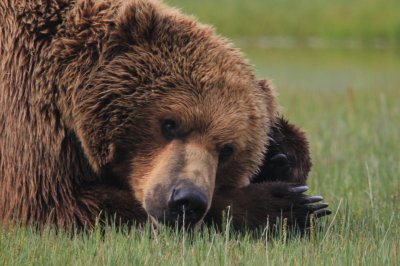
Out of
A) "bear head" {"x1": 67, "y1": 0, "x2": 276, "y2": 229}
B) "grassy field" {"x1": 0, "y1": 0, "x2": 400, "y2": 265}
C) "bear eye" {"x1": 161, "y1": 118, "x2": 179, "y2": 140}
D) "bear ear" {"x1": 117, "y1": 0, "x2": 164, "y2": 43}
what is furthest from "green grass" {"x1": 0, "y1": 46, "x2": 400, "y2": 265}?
"bear ear" {"x1": 117, "y1": 0, "x2": 164, "y2": 43}

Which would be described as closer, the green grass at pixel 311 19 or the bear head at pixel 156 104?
the bear head at pixel 156 104

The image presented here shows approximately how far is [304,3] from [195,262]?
2623 centimetres

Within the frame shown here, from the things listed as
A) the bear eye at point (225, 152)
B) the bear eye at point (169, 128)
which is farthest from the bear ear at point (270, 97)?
the bear eye at point (169, 128)

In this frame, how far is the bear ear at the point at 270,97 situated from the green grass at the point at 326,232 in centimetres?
67

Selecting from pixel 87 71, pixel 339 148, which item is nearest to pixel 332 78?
pixel 339 148

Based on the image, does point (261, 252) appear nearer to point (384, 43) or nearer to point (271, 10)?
point (384, 43)

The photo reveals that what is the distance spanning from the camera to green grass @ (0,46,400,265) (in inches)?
140

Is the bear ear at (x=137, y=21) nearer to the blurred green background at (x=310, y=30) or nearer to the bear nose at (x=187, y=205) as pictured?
the bear nose at (x=187, y=205)

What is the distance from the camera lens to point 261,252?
3.70m

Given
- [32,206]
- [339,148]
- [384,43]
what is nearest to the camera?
[32,206]

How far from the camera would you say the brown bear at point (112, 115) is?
4.23m

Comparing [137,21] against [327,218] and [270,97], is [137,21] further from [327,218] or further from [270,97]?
[327,218]

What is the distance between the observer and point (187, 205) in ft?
12.5

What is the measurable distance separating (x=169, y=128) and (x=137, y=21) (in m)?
0.61
